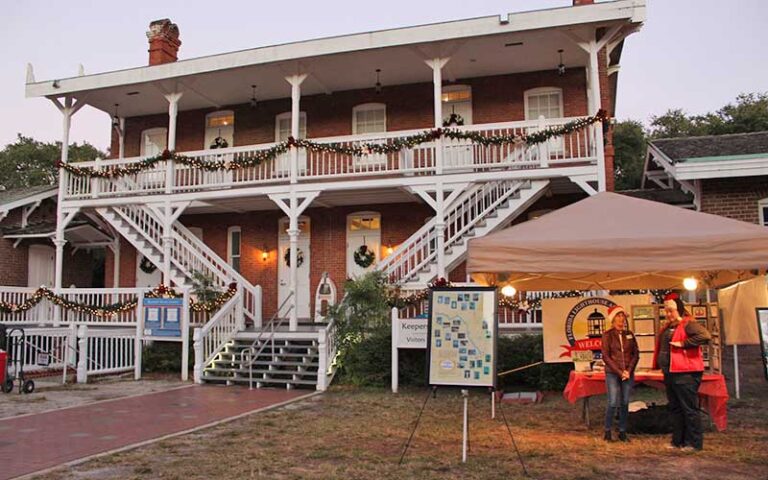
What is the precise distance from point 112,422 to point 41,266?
14.4 meters

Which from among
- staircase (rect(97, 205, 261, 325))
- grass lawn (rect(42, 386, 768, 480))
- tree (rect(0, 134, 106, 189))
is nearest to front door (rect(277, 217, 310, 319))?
staircase (rect(97, 205, 261, 325))

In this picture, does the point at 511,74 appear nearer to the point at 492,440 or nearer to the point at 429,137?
the point at 429,137

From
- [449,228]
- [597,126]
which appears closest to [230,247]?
[449,228]

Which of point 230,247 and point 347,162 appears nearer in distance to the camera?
point 347,162

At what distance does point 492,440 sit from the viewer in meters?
7.59

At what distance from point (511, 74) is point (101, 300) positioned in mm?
12507

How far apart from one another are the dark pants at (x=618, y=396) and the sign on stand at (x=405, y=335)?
194 inches

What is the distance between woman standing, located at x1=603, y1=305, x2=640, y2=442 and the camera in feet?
24.3

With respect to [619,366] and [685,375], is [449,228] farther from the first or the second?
[685,375]

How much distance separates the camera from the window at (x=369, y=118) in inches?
699

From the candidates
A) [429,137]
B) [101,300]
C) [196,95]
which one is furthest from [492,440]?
[196,95]

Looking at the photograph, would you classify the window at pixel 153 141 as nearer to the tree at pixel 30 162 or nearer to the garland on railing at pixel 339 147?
the garland on railing at pixel 339 147

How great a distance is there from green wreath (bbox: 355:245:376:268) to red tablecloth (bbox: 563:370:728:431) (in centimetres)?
955

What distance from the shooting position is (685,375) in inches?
279
